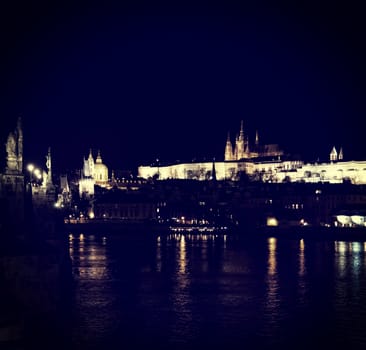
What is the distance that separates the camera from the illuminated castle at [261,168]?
112m

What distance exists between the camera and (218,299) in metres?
31.3

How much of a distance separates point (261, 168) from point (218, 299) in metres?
94.9

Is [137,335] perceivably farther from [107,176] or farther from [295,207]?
[107,176]

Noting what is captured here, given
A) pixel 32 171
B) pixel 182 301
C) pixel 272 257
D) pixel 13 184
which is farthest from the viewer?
pixel 272 257

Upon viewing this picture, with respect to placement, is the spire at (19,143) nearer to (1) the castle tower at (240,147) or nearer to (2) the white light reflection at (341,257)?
(2) the white light reflection at (341,257)

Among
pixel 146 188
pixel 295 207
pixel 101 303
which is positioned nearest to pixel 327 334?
pixel 101 303

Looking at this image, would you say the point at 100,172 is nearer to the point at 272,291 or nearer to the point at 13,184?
the point at 272,291

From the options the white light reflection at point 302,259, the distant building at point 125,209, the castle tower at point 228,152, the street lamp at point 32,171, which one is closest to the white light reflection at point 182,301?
the white light reflection at point 302,259

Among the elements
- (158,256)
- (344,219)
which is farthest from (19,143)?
(344,219)

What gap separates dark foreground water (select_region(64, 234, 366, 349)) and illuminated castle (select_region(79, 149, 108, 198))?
56.4 meters

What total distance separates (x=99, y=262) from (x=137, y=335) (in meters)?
20.1

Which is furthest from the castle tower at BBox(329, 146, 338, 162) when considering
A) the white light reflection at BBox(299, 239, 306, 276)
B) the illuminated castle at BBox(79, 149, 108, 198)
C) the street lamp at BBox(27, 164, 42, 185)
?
the street lamp at BBox(27, 164, 42, 185)

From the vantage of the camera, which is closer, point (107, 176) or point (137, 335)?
point (137, 335)

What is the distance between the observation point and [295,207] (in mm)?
87812
